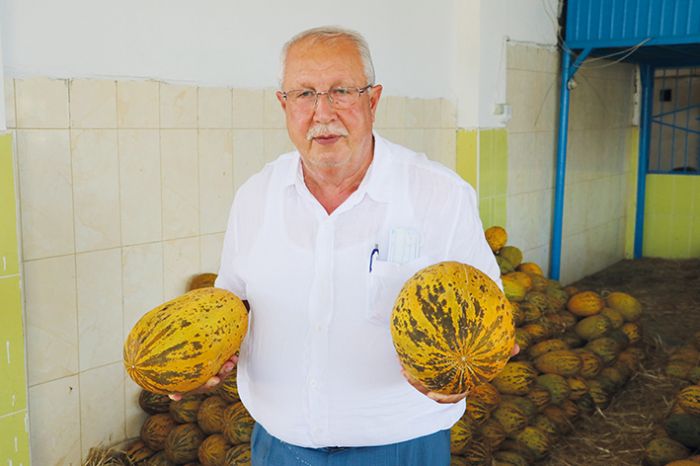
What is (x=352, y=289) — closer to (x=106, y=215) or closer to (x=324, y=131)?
(x=324, y=131)

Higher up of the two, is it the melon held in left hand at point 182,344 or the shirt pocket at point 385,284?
the shirt pocket at point 385,284

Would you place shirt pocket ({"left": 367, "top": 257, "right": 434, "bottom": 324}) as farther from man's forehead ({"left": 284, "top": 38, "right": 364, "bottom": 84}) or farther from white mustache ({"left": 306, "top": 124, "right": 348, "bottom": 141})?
man's forehead ({"left": 284, "top": 38, "right": 364, "bottom": 84})

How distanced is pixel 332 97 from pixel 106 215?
6.18 feet

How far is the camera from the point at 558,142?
7.06 meters

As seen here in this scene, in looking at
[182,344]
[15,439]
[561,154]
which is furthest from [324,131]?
[561,154]

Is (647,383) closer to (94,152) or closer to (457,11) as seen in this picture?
(457,11)

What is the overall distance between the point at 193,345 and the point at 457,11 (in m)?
4.55

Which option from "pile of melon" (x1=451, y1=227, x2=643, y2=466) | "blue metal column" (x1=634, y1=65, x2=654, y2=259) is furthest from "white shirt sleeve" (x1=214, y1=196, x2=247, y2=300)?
"blue metal column" (x1=634, y1=65, x2=654, y2=259)

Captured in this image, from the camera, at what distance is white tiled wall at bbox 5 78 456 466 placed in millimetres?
3256

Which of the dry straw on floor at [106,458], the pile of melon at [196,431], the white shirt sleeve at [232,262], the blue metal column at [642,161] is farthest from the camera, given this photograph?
the blue metal column at [642,161]

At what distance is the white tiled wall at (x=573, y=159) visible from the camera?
664 cm

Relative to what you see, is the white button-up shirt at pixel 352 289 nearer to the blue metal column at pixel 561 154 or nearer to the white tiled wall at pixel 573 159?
the white tiled wall at pixel 573 159

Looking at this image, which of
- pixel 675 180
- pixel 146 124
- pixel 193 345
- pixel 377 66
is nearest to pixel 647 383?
pixel 377 66

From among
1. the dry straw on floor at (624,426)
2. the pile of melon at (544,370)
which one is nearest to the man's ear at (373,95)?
the pile of melon at (544,370)
